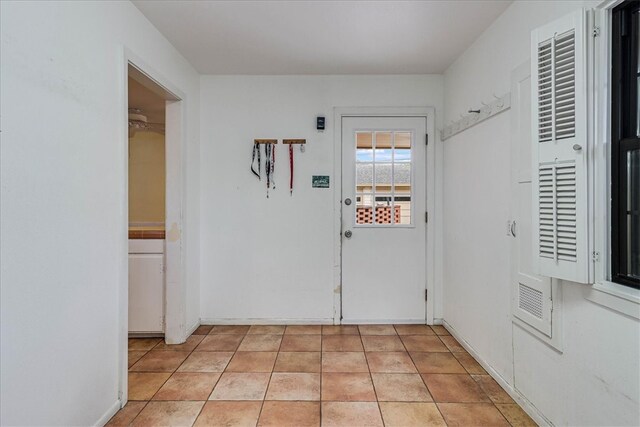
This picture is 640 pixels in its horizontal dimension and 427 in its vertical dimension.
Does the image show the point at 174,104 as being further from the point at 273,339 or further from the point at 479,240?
the point at 479,240

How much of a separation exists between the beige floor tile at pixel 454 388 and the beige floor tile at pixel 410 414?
0.14m

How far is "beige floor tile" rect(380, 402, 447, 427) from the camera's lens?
1891 mm

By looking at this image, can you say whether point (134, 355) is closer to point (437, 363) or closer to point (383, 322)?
point (383, 322)

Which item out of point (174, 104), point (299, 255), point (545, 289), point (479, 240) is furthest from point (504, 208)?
point (174, 104)

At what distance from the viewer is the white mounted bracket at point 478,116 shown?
87.7 inches

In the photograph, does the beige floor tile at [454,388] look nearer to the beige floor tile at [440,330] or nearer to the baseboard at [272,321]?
the beige floor tile at [440,330]

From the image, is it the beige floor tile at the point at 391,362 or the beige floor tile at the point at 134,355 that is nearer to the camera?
the beige floor tile at the point at 391,362

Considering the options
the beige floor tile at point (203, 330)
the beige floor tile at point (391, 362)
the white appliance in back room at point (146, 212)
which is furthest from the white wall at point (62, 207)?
the beige floor tile at point (391, 362)

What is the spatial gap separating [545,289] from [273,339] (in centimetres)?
218

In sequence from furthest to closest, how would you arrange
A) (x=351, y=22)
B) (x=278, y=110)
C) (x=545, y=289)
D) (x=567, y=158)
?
(x=278, y=110), (x=351, y=22), (x=545, y=289), (x=567, y=158)

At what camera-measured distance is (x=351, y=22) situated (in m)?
2.40

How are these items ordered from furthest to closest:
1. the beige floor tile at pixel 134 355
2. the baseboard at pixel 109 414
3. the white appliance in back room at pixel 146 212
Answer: the white appliance in back room at pixel 146 212
the beige floor tile at pixel 134 355
the baseboard at pixel 109 414

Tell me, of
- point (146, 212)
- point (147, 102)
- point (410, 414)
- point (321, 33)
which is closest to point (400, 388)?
point (410, 414)

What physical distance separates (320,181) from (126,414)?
2.35 meters
